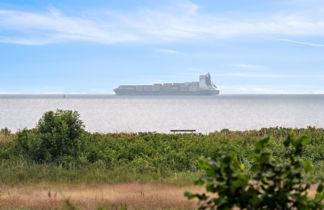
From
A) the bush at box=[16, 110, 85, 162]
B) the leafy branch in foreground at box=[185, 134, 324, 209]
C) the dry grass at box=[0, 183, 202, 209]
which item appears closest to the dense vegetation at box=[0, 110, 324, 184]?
the bush at box=[16, 110, 85, 162]

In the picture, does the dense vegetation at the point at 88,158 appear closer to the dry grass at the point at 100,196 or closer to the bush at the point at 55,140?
the bush at the point at 55,140

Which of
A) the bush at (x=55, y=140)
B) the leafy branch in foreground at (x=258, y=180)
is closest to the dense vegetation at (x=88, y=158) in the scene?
the bush at (x=55, y=140)

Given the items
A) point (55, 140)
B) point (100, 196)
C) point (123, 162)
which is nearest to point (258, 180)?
point (100, 196)

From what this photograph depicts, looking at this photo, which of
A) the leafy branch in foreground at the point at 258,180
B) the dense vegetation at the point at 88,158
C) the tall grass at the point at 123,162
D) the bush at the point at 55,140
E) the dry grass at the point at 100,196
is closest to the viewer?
the leafy branch in foreground at the point at 258,180

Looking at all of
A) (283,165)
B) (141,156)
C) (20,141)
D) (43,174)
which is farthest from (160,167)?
(283,165)

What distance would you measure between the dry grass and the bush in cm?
522

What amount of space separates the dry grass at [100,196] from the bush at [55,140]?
5.22 m

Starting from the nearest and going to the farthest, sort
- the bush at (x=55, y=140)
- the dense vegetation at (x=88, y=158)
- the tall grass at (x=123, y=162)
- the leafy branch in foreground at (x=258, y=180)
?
the leafy branch in foreground at (x=258, y=180) → the tall grass at (x=123, y=162) → the dense vegetation at (x=88, y=158) → the bush at (x=55, y=140)

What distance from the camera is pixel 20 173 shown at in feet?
46.8

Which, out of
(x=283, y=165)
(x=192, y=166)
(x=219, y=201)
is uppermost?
(x=283, y=165)

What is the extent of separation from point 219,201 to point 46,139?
1572 centimetres

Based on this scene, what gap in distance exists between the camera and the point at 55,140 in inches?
709

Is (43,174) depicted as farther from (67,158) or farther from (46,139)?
(46,139)

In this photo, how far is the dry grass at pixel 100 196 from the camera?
9.92m
